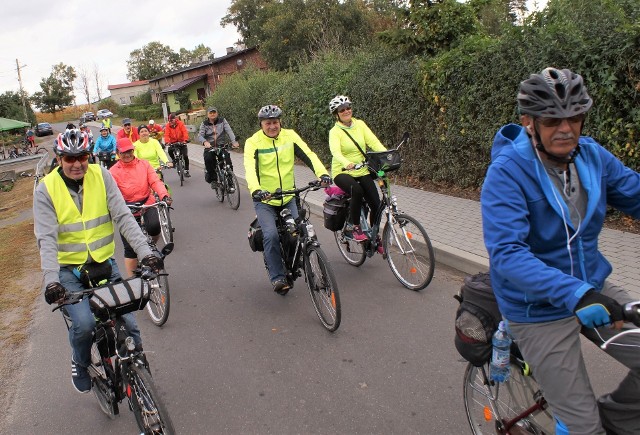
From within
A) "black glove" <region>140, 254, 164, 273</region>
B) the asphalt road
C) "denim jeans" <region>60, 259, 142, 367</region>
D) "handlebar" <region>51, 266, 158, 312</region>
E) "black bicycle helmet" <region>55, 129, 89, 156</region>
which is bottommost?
the asphalt road

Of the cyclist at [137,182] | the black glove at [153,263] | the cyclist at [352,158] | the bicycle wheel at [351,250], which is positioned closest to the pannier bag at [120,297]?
the black glove at [153,263]

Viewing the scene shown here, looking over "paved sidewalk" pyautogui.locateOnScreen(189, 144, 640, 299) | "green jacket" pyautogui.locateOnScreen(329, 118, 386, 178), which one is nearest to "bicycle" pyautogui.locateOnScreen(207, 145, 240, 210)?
"paved sidewalk" pyautogui.locateOnScreen(189, 144, 640, 299)

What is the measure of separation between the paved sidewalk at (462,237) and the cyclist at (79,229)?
3909mm

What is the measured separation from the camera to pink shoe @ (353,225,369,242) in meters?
6.20

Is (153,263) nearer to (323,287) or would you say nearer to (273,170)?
(323,287)

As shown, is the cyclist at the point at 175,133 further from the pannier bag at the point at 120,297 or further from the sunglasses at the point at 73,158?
the pannier bag at the point at 120,297

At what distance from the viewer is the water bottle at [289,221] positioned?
5.22 m

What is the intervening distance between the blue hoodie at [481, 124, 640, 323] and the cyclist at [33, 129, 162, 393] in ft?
6.90

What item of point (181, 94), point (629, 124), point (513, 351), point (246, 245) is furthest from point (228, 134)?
point (181, 94)

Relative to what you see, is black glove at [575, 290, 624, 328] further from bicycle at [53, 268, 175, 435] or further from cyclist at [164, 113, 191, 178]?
cyclist at [164, 113, 191, 178]

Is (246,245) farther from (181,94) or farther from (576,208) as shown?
(181,94)

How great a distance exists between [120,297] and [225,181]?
837 cm

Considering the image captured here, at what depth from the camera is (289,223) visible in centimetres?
525

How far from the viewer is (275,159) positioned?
566 centimetres
